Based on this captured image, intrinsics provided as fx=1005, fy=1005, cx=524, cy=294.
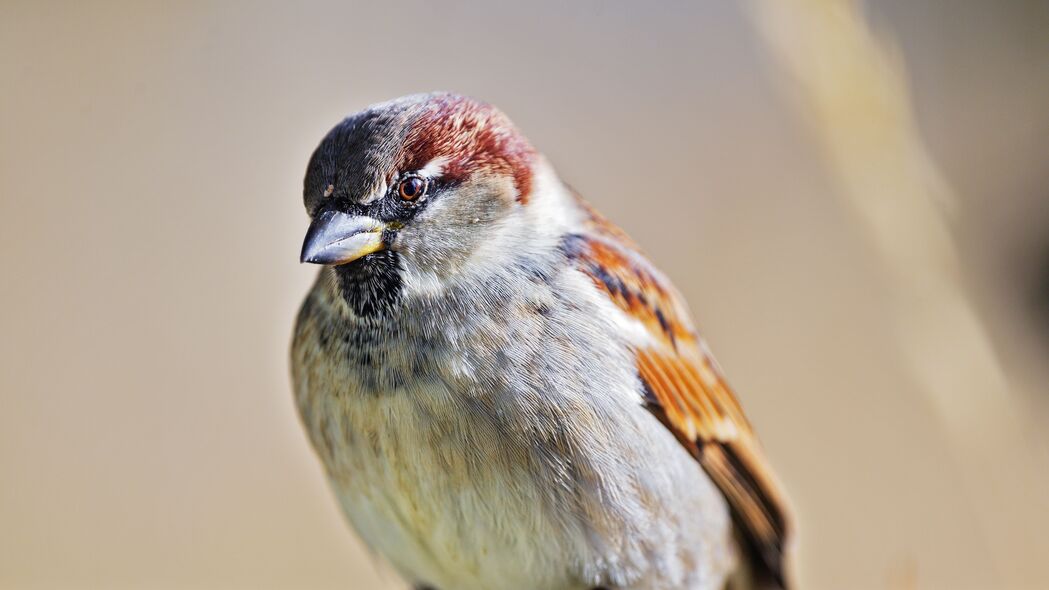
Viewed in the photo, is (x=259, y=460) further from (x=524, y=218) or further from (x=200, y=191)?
(x=524, y=218)

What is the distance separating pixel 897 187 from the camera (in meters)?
1.14

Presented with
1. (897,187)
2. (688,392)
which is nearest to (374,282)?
(688,392)

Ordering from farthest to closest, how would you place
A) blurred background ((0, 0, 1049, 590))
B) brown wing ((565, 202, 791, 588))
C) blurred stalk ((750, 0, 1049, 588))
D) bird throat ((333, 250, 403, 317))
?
blurred background ((0, 0, 1049, 590)), brown wing ((565, 202, 791, 588)), bird throat ((333, 250, 403, 317)), blurred stalk ((750, 0, 1049, 588))

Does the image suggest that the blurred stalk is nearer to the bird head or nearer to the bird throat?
the bird head

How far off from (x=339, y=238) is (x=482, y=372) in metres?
0.23

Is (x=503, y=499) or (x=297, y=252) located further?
(x=297, y=252)

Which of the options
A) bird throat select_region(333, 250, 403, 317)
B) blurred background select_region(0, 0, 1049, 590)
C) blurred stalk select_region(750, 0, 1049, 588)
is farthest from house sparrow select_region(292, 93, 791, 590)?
blurred background select_region(0, 0, 1049, 590)

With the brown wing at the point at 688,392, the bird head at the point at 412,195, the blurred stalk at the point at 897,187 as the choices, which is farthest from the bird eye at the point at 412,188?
the blurred stalk at the point at 897,187

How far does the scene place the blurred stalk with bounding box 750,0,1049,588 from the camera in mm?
1084

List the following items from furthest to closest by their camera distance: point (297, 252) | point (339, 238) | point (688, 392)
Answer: point (297, 252)
point (688, 392)
point (339, 238)

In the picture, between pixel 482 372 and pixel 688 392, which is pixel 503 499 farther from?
pixel 688 392

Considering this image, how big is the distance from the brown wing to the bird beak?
0.91ft

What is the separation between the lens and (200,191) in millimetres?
3012

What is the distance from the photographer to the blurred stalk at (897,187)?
1.08 m
